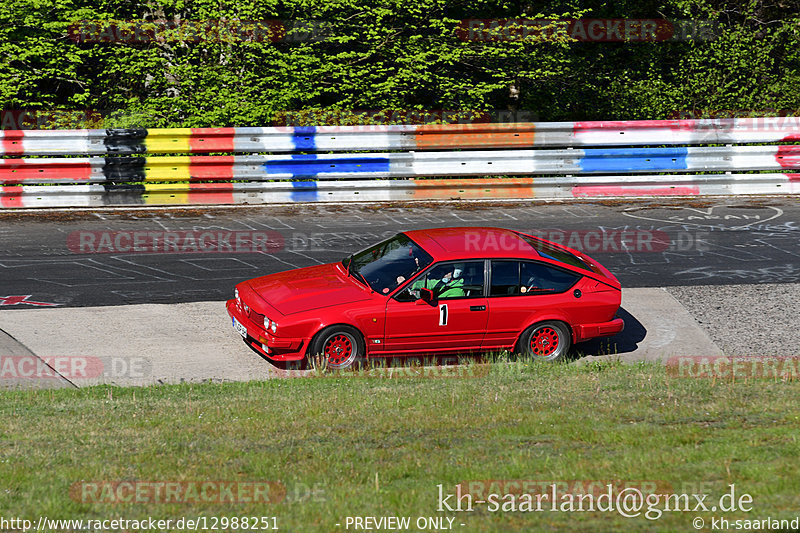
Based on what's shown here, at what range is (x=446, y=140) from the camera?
1838cm

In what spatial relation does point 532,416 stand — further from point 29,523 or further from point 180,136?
point 180,136

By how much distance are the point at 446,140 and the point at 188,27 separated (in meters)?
5.74

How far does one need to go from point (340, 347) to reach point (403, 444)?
3.12 m

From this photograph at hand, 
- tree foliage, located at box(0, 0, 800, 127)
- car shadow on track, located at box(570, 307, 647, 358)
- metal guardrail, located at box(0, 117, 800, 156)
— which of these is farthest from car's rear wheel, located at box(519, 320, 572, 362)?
tree foliage, located at box(0, 0, 800, 127)

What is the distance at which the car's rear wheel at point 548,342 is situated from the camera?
10242 mm

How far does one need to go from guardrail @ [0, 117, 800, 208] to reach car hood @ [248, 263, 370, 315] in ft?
24.2

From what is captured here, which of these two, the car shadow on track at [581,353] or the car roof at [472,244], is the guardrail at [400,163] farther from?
the car roof at [472,244]

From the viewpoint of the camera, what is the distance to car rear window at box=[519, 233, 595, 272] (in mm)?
10617

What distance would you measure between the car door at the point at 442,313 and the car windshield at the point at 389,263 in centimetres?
19

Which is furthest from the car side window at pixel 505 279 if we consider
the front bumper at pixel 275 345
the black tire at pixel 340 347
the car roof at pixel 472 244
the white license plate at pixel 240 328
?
the white license plate at pixel 240 328

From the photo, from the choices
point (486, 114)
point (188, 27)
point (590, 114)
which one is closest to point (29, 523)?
point (188, 27)

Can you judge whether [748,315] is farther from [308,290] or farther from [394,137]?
[394,137]

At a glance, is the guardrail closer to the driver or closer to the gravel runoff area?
the gravel runoff area

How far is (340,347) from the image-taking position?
975cm
